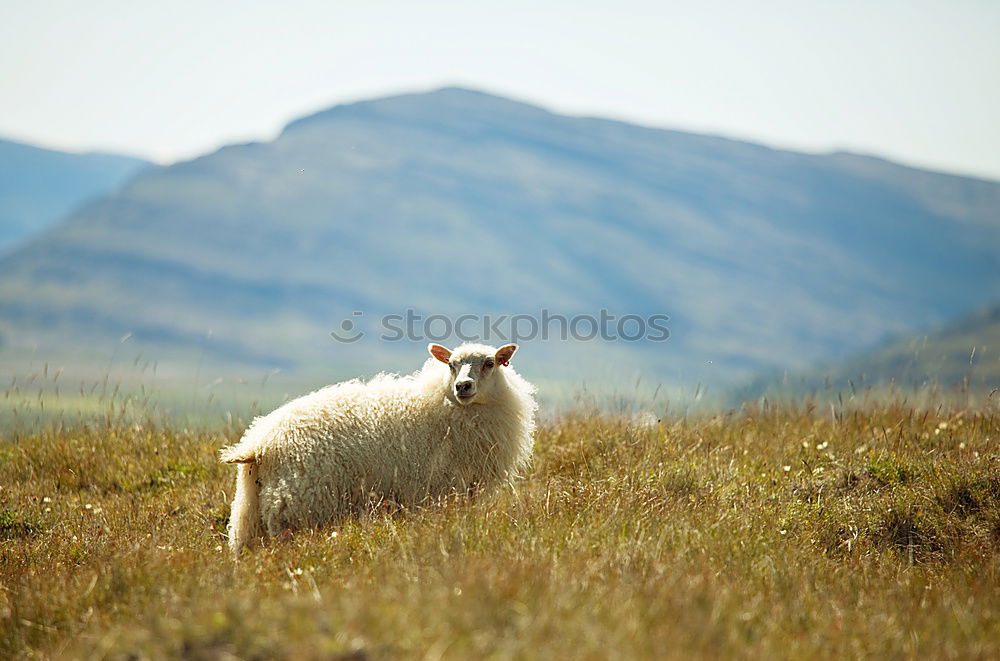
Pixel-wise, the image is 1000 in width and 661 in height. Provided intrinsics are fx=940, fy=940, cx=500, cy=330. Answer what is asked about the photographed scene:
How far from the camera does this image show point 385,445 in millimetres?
7441

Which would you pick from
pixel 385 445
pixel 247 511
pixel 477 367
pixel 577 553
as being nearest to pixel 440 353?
pixel 477 367

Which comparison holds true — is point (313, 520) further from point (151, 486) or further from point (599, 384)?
point (599, 384)

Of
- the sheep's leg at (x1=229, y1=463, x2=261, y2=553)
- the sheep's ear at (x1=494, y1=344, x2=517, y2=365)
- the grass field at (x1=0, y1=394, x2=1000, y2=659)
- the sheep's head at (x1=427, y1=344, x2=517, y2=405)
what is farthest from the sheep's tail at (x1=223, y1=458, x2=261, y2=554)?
the sheep's ear at (x1=494, y1=344, x2=517, y2=365)

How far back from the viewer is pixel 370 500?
6.98 metres

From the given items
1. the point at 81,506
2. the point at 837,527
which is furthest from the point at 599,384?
the point at 81,506

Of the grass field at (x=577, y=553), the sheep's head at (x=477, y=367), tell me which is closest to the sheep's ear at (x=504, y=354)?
the sheep's head at (x=477, y=367)

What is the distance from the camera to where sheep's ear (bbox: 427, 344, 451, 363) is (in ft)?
26.9

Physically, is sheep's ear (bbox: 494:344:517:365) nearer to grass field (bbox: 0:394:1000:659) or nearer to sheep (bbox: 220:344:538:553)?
sheep (bbox: 220:344:538:553)

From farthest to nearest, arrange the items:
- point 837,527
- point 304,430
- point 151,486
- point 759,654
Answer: point 151,486, point 304,430, point 837,527, point 759,654

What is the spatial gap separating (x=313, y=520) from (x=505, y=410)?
198 cm

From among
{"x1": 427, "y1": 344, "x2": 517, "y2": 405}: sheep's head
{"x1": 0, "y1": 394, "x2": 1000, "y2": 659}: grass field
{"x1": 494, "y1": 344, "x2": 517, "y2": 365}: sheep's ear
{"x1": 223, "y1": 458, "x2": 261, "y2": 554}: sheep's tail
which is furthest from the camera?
{"x1": 494, "y1": 344, "x2": 517, "y2": 365}: sheep's ear

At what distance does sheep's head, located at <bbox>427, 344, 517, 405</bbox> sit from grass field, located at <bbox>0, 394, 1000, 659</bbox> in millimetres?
869

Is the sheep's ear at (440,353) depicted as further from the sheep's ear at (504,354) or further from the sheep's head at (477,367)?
the sheep's ear at (504,354)

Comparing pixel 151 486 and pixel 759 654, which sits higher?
pixel 759 654
